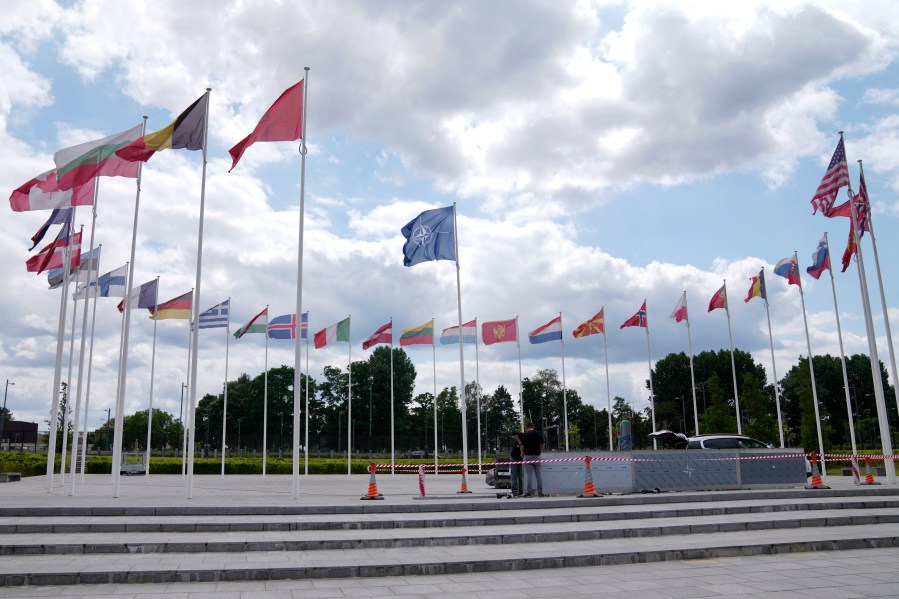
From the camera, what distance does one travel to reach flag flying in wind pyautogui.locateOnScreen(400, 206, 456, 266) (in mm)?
24266

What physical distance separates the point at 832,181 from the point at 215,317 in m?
24.6

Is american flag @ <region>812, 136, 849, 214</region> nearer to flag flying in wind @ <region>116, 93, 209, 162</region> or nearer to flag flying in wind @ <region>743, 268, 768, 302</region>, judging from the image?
flag flying in wind @ <region>743, 268, 768, 302</region>

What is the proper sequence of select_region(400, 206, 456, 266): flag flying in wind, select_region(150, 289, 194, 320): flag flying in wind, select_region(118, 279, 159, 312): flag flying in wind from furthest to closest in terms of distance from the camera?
select_region(150, 289, 194, 320): flag flying in wind
select_region(118, 279, 159, 312): flag flying in wind
select_region(400, 206, 456, 266): flag flying in wind

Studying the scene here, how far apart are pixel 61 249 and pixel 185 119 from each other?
25.0ft

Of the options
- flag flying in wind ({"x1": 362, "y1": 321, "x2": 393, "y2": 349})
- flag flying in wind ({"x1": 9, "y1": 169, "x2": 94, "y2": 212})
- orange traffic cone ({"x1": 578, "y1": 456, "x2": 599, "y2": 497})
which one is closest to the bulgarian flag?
flag flying in wind ({"x1": 362, "y1": 321, "x2": 393, "y2": 349})

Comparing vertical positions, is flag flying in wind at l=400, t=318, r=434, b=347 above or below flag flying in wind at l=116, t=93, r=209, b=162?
below

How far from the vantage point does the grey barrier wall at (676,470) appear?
63.0 ft

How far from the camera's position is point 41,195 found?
20.0 metres

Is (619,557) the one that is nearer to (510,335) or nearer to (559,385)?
(510,335)

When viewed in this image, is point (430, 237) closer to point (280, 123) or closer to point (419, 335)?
point (280, 123)

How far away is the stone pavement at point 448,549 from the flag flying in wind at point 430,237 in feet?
33.0

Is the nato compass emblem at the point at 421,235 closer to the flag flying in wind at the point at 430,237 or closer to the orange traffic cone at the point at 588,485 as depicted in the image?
the flag flying in wind at the point at 430,237

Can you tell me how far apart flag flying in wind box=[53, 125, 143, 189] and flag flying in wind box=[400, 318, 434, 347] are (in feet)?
59.3

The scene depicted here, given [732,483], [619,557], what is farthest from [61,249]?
[732,483]
